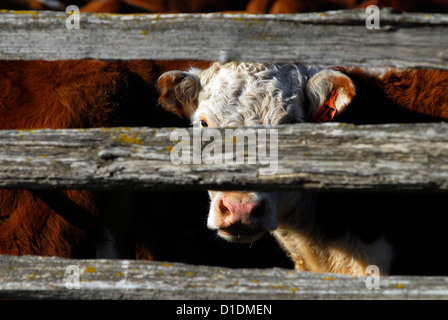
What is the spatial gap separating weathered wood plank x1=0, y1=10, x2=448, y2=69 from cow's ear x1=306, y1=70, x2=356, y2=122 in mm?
1093

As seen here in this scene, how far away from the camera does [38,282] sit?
1983mm

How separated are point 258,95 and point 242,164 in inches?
47.8

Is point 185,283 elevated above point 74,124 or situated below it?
below

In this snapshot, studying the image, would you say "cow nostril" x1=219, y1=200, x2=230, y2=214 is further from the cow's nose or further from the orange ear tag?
the orange ear tag

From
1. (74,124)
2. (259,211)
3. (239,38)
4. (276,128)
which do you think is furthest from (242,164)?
(74,124)

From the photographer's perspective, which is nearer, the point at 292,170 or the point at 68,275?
the point at 292,170

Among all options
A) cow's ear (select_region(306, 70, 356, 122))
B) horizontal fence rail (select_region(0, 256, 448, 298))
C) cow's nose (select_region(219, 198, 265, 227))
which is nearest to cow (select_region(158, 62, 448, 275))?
cow's ear (select_region(306, 70, 356, 122))

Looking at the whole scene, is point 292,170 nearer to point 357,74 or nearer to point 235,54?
point 235,54

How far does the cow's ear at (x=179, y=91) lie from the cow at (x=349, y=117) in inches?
0.4

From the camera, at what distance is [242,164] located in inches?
72.1

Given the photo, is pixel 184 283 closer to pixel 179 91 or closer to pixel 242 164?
pixel 242 164

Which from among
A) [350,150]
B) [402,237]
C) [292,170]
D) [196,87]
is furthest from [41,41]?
[402,237]

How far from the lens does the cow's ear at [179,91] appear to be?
3.22m

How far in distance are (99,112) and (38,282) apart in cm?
136
